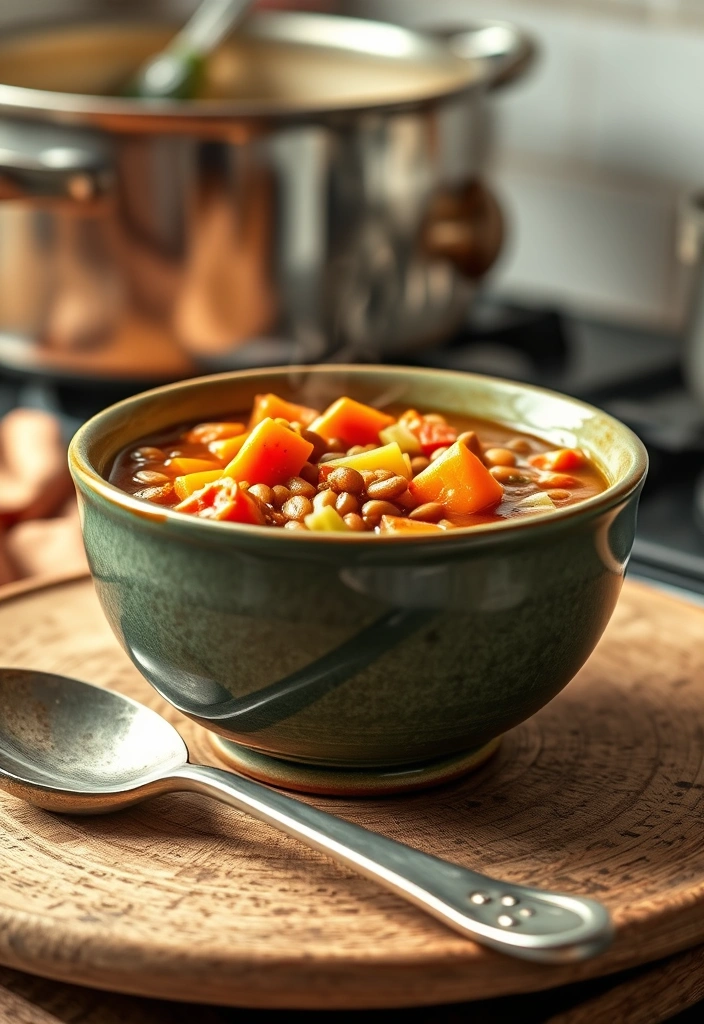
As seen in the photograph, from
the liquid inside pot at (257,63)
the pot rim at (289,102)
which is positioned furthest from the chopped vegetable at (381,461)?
the liquid inside pot at (257,63)

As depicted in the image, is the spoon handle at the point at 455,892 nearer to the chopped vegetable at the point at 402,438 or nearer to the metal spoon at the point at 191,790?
the metal spoon at the point at 191,790

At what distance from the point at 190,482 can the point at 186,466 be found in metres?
Result: 0.04

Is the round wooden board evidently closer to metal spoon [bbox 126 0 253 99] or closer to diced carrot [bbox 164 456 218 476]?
diced carrot [bbox 164 456 218 476]

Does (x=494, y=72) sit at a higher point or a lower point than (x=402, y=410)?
higher

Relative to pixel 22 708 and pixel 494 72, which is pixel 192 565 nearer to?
pixel 22 708

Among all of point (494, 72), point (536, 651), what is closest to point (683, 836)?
point (536, 651)

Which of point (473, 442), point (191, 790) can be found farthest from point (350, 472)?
point (191, 790)

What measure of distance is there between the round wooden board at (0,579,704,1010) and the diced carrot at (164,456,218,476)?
0.60 feet

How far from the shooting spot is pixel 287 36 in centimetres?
218

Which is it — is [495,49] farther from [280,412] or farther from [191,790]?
[191,790]

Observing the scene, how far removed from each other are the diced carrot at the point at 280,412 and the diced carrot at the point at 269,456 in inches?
2.9

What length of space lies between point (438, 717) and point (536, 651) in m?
0.07

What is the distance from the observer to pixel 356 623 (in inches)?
31.1

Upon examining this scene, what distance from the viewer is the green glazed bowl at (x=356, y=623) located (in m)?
0.78
